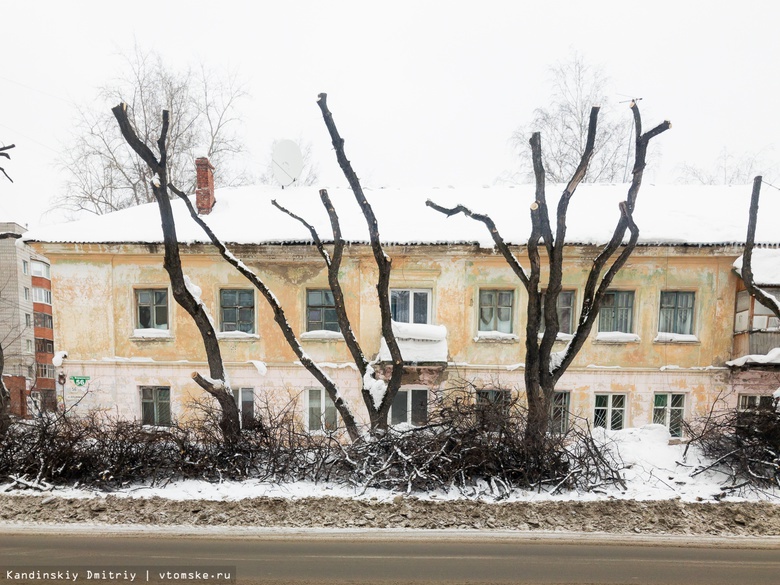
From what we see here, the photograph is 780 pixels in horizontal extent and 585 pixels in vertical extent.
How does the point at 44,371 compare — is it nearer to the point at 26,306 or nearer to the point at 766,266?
the point at 26,306

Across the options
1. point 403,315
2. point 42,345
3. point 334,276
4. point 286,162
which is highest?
point 286,162

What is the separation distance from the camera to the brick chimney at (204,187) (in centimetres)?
1279

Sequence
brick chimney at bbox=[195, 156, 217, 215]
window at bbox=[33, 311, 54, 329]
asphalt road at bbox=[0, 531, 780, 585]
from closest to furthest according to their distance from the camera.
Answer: asphalt road at bbox=[0, 531, 780, 585] → brick chimney at bbox=[195, 156, 217, 215] → window at bbox=[33, 311, 54, 329]

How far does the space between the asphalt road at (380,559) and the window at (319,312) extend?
667cm

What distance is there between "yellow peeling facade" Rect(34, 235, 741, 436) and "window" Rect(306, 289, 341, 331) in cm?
19

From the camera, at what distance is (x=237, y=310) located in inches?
470

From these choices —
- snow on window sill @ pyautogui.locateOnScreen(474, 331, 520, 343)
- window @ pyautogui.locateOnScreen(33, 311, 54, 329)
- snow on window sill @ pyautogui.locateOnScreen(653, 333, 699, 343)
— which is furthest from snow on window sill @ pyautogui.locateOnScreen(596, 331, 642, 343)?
window @ pyautogui.locateOnScreen(33, 311, 54, 329)

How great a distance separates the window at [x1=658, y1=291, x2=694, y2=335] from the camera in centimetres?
1151

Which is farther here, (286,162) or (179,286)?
(286,162)

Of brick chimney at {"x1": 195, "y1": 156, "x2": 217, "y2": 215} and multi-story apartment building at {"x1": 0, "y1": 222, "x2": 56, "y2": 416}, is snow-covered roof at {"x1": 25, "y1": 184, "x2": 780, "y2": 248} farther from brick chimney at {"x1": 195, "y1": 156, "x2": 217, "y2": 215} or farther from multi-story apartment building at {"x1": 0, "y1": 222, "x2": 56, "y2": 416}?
multi-story apartment building at {"x1": 0, "y1": 222, "x2": 56, "y2": 416}

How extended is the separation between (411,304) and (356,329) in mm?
1715

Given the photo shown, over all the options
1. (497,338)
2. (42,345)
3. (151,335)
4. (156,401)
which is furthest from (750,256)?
(42,345)

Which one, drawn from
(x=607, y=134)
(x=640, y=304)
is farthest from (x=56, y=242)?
(x=607, y=134)

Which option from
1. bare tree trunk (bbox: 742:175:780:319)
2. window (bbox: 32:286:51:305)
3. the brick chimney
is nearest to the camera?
bare tree trunk (bbox: 742:175:780:319)
